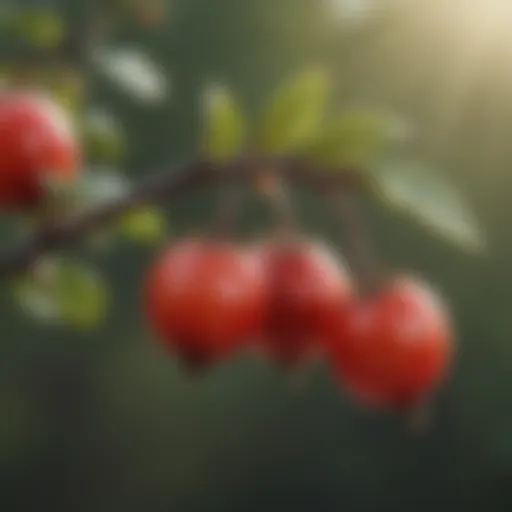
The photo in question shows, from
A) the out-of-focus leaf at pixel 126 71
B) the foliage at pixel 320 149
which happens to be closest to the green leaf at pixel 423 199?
the foliage at pixel 320 149

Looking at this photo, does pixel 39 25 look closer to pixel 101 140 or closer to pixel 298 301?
pixel 101 140

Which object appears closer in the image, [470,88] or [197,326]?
[197,326]

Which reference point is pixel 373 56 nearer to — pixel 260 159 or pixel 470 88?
pixel 470 88

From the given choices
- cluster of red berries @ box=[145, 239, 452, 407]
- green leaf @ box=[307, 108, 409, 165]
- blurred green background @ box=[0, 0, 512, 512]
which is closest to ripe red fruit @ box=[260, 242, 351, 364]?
cluster of red berries @ box=[145, 239, 452, 407]

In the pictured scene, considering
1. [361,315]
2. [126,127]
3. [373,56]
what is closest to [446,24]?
[373,56]

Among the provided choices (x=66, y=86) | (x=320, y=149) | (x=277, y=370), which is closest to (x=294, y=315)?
(x=320, y=149)

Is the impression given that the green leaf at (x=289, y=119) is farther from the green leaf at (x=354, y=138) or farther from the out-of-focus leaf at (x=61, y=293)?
the out-of-focus leaf at (x=61, y=293)

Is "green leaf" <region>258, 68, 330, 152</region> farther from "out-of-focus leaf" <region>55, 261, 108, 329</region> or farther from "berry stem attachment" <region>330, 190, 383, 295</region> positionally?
"out-of-focus leaf" <region>55, 261, 108, 329</region>
